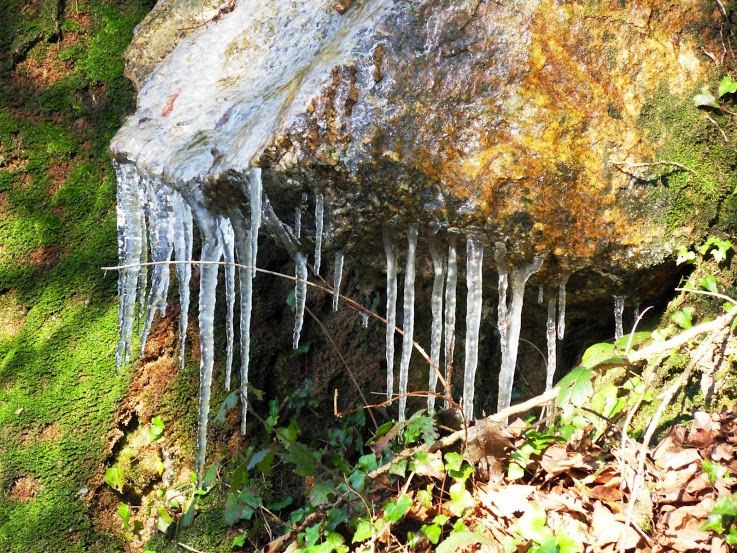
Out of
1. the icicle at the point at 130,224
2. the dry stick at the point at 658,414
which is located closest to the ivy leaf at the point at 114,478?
the icicle at the point at 130,224

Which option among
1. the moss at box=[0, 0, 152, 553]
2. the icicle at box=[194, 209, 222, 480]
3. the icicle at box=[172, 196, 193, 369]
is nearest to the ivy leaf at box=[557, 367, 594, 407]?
the icicle at box=[194, 209, 222, 480]

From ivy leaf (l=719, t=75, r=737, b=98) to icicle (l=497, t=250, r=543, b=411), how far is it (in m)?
0.90

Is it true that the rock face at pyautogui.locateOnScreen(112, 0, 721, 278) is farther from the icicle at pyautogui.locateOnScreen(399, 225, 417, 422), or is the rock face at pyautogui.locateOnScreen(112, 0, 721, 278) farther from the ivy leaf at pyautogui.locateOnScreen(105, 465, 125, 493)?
the ivy leaf at pyautogui.locateOnScreen(105, 465, 125, 493)

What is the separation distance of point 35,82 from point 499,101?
134 inches

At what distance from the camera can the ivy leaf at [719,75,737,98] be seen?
2561 mm

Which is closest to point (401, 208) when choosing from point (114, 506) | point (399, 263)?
point (399, 263)

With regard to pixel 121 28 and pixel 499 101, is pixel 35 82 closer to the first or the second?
pixel 121 28

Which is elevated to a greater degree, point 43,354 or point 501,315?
point 501,315

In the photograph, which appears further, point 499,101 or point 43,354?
point 43,354

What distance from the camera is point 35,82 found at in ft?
15.0

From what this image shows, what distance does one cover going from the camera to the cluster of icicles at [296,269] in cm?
255

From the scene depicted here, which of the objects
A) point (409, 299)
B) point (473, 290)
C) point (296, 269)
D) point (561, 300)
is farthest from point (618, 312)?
point (296, 269)

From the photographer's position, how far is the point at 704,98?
2.60 meters

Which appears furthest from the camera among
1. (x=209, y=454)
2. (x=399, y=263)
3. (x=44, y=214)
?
(x=44, y=214)
